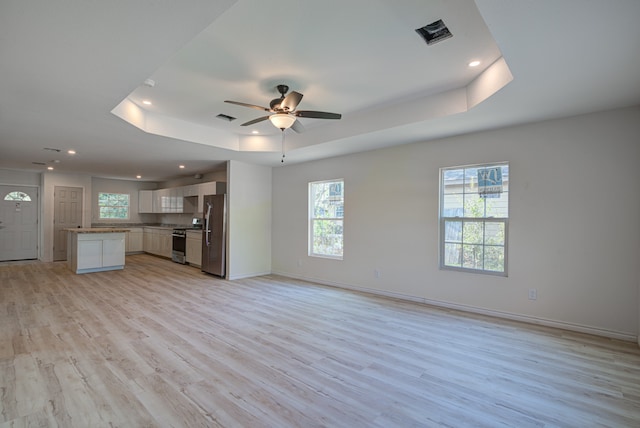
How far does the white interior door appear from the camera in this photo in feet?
26.0

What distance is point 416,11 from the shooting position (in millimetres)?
2102

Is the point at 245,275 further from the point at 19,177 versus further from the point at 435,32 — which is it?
the point at 19,177

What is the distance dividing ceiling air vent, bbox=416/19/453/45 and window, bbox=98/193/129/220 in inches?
407

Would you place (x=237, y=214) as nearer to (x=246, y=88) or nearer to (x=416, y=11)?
(x=246, y=88)

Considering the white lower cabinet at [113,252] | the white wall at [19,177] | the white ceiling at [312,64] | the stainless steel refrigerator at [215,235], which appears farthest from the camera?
the white wall at [19,177]

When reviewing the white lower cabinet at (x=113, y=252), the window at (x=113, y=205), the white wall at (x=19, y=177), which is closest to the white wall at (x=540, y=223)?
the white lower cabinet at (x=113, y=252)

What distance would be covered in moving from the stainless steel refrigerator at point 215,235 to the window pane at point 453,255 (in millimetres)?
4155

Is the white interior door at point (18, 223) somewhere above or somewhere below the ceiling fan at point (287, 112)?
below

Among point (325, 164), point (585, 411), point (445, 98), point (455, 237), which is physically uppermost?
point (445, 98)

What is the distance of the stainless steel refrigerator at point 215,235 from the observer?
243 inches

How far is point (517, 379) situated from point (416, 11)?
9.52 ft

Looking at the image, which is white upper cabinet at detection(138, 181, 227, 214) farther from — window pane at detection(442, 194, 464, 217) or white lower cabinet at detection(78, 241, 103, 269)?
window pane at detection(442, 194, 464, 217)

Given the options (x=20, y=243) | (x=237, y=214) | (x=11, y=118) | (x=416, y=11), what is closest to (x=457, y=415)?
(x=416, y=11)

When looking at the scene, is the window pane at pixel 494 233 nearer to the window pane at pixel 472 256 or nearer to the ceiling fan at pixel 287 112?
the window pane at pixel 472 256
